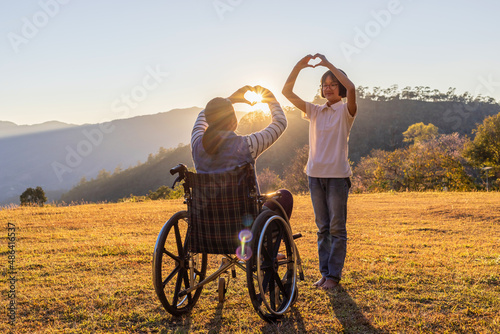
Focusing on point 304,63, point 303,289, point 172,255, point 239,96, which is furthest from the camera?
point 303,289

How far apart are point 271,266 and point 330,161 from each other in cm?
117

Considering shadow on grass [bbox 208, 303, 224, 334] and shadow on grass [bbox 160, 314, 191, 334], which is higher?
shadow on grass [bbox 160, 314, 191, 334]

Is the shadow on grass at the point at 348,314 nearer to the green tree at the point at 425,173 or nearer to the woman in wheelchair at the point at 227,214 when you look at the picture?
the woman in wheelchair at the point at 227,214

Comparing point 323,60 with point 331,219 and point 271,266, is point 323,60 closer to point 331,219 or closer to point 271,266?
point 331,219

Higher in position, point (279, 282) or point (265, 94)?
point (265, 94)

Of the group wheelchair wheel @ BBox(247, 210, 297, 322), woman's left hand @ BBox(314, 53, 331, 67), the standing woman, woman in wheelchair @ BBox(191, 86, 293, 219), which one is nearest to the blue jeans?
the standing woman

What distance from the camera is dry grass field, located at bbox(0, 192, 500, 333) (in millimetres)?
2951

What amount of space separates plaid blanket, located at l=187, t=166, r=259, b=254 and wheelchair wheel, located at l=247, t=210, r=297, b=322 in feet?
0.56

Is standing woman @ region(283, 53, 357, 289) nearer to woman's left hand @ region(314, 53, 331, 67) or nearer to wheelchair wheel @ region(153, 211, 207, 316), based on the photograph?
woman's left hand @ region(314, 53, 331, 67)

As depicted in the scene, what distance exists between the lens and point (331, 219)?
3.67 meters

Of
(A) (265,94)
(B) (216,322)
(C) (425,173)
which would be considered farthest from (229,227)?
(C) (425,173)

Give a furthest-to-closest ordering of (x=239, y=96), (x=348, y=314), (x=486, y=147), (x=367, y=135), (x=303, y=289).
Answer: (x=367, y=135), (x=486, y=147), (x=303, y=289), (x=239, y=96), (x=348, y=314)

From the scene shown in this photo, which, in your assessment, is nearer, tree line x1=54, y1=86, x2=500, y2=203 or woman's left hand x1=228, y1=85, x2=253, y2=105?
woman's left hand x1=228, y1=85, x2=253, y2=105

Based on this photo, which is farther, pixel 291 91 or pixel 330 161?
pixel 291 91
